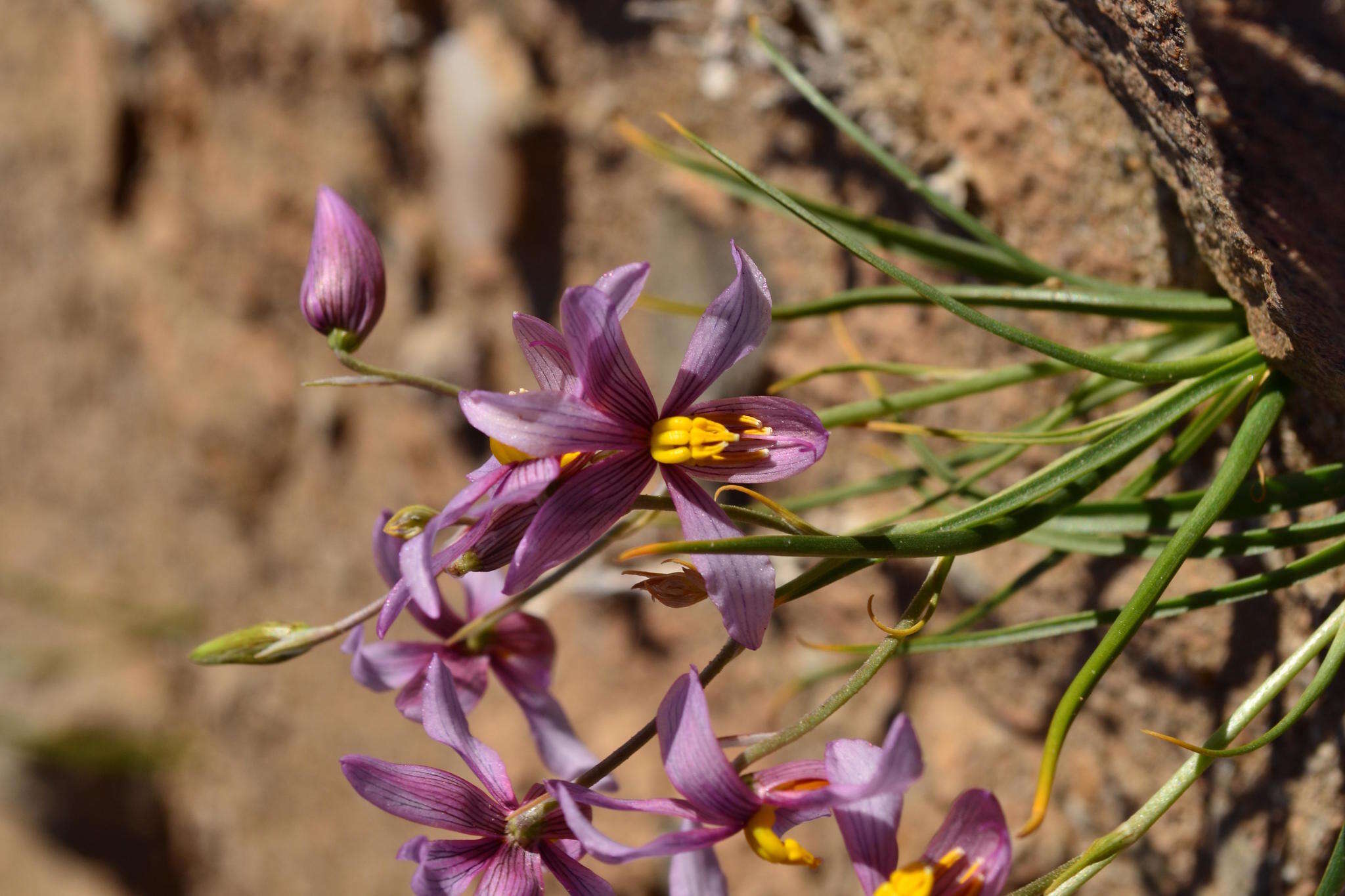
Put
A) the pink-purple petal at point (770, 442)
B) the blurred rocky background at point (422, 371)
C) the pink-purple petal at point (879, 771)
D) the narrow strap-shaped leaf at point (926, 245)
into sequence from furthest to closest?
the blurred rocky background at point (422, 371), the narrow strap-shaped leaf at point (926, 245), the pink-purple petal at point (770, 442), the pink-purple petal at point (879, 771)

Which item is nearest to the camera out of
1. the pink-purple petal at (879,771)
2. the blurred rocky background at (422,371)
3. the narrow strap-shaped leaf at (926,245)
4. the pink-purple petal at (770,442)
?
the pink-purple petal at (879,771)

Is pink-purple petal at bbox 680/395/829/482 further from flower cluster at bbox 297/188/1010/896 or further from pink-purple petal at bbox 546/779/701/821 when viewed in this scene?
pink-purple petal at bbox 546/779/701/821

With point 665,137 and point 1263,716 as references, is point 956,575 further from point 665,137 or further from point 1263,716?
point 665,137

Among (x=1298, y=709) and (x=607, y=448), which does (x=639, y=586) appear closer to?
(x=607, y=448)

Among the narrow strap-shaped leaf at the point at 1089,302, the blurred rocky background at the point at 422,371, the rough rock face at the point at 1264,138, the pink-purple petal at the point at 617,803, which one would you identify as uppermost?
the rough rock face at the point at 1264,138

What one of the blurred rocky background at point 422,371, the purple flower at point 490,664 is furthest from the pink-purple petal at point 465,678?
the blurred rocky background at point 422,371

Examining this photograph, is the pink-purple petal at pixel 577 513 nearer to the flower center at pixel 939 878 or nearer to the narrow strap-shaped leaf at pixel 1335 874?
the flower center at pixel 939 878

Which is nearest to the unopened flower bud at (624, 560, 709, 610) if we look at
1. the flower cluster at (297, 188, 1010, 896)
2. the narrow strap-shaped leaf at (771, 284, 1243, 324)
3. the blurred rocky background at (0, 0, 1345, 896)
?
the flower cluster at (297, 188, 1010, 896)

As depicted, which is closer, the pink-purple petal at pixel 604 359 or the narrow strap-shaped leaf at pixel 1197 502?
the pink-purple petal at pixel 604 359
